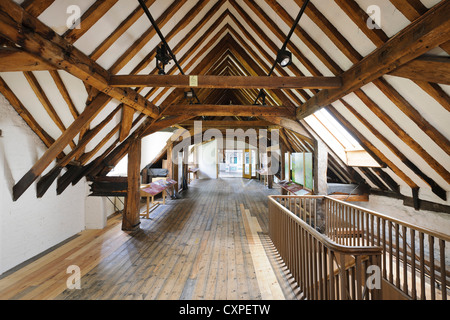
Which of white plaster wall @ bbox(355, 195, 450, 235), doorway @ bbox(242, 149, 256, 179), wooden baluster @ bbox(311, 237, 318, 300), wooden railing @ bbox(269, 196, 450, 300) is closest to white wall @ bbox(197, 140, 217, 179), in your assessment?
doorway @ bbox(242, 149, 256, 179)

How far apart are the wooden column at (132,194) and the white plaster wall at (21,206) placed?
1328 mm

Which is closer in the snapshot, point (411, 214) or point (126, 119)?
point (126, 119)

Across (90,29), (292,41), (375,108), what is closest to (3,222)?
(90,29)

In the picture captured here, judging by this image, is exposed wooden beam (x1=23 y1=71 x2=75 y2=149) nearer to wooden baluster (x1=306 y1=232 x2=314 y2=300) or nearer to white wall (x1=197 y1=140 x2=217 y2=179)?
wooden baluster (x1=306 y1=232 x2=314 y2=300)

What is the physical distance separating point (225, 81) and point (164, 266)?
133 inches

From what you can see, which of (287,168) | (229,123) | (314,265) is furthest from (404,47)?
(287,168)

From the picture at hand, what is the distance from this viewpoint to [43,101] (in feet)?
9.91

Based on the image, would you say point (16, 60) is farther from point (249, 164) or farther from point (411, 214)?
point (249, 164)

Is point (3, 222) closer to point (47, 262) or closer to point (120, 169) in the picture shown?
point (47, 262)

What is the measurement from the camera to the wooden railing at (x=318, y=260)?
5.64 ft

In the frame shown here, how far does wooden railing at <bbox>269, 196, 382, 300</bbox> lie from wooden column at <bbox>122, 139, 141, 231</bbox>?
3581 millimetres

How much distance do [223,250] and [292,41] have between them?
13.5 feet

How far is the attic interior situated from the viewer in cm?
205

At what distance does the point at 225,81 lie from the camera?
3320 mm
